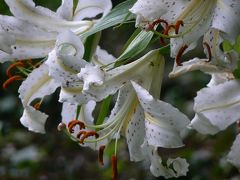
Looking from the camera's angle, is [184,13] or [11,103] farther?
[11,103]

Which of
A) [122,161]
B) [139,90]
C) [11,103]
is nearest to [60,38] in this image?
[139,90]

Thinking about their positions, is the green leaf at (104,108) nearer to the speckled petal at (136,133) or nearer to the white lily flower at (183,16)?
the speckled petal at (136,133)

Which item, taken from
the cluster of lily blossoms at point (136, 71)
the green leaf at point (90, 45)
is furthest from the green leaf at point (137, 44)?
the green leaf at point (90, 45)

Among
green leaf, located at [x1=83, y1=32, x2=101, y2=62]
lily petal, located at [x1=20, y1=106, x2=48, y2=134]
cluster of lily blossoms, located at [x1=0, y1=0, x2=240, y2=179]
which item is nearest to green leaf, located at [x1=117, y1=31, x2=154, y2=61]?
cluster of lily blossoms, located at [x1=0, y1=0, x2=240, y2=179]

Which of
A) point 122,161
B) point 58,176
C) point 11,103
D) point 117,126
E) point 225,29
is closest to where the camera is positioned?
point 225,29

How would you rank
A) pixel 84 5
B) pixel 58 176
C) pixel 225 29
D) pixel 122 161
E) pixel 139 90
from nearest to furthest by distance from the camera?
pixel 225 29, pixel 139 90, pixel 84 5, pixel 122 161, pixel 58 176

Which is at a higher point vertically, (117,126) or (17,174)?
(117,126)

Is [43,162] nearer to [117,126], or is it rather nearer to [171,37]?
[117,126]
